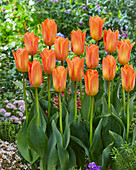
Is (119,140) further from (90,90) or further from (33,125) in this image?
(33,125)

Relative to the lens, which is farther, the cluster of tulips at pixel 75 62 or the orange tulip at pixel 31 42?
the orange tulip at pixel 31 42

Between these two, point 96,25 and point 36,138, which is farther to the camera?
point 96,25

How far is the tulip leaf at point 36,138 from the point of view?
163 cm

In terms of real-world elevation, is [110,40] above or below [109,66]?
above

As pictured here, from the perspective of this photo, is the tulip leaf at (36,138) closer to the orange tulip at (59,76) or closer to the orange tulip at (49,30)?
the orange tulip at (59,76)

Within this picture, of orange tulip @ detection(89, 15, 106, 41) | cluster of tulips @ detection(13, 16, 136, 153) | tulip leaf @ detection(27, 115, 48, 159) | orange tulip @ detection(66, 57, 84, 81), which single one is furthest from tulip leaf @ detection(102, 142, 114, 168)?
orange tulip @ detection(89, 15, 106, 41)

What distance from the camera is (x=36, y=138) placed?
5.43 ft

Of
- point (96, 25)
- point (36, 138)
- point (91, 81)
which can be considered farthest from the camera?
point (96, 25)

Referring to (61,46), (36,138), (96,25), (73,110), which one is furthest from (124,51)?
(36,138)

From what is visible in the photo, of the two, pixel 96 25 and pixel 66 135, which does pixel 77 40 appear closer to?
pixel 96 25

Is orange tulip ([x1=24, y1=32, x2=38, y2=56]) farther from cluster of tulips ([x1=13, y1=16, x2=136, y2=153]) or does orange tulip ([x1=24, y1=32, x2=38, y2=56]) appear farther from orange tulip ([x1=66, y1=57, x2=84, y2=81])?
orange tulip ([x1=66, y1=57, x2=84, y2=81])

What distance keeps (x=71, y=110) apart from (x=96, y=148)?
275 mm

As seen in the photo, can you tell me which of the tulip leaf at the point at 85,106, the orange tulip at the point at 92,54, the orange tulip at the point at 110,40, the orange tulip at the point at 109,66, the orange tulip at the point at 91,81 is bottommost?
the tulip leaf at the point at 85,106

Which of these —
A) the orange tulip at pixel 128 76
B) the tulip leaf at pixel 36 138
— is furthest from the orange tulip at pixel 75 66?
the tulip leaf at pixel 36 138
